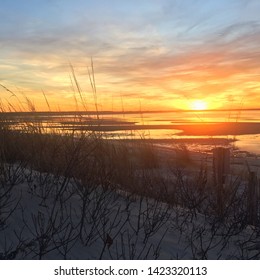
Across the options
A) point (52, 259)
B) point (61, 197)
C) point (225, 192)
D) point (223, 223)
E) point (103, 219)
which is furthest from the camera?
point (225, 192)

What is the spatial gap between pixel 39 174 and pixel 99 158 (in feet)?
2.73

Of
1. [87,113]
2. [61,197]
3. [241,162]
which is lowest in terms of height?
[241,162]

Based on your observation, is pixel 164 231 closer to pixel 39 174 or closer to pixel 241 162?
pixel 39 174

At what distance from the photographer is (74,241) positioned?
128 inches

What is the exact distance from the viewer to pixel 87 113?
17.0ft

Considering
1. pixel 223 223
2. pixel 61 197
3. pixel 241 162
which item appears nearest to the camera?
pixel 61 197

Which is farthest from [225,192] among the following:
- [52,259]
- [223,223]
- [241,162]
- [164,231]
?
[241,162]
